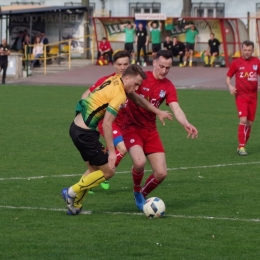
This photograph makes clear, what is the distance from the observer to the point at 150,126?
10461mm

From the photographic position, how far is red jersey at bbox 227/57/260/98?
16219 mm

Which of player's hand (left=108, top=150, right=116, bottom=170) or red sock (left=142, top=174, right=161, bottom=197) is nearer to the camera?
player's hand (left=108, top=150, right=116, bottom=170)

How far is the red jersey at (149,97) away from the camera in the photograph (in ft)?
34.1

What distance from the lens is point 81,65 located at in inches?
1845

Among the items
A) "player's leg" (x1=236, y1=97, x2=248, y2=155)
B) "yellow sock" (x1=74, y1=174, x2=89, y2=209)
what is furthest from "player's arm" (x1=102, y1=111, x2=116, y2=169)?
"player's leg" (x1=236, y1=97, x2=248, y2=155)

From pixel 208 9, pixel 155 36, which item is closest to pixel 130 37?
pixel 155 36

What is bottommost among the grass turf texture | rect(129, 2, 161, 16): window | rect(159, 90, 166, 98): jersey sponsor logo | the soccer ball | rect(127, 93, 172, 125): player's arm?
the grass turf texture

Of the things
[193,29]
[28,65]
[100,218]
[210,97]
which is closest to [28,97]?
[210,97]

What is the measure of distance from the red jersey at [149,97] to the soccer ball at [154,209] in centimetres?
112

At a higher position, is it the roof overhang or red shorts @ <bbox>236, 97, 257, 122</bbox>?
the roof overhang

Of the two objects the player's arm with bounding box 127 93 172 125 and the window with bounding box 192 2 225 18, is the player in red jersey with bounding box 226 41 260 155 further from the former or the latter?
the window with bounding box 192 2 225 18

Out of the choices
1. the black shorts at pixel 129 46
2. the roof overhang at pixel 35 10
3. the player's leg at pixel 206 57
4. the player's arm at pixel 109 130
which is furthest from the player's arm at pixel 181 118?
the roof overhang at pixel 35 10

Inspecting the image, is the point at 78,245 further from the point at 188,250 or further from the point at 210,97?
the point at 210,97

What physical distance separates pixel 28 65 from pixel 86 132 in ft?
112
